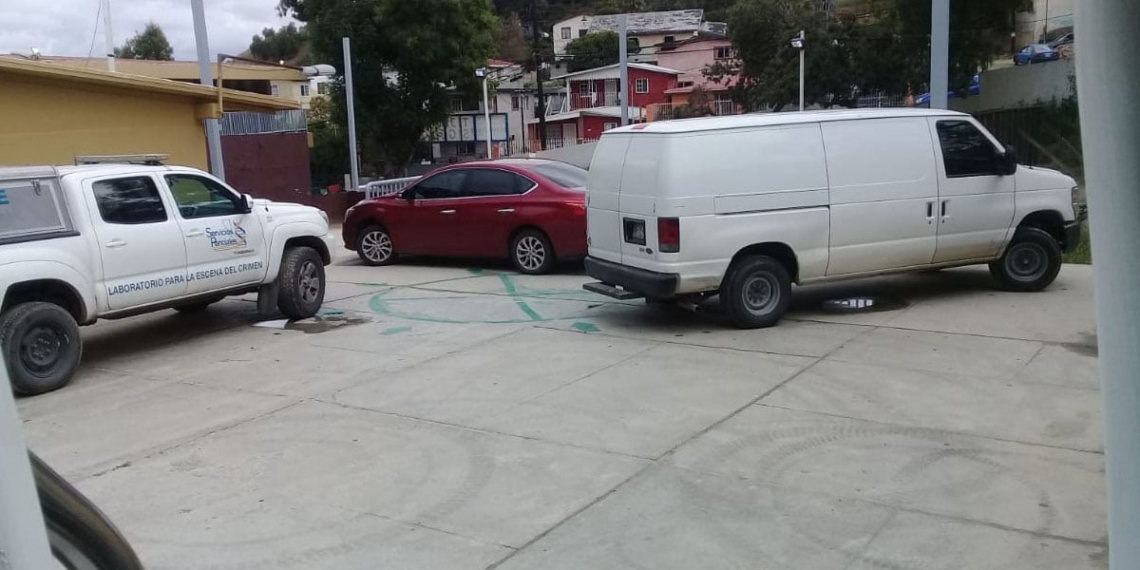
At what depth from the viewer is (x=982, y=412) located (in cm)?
705

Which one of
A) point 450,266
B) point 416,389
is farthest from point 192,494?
point 450,266

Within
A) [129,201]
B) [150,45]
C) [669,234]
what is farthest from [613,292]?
[150,45]

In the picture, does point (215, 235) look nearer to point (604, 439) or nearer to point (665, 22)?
point (604, 439)

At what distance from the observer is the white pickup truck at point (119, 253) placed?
8.43m

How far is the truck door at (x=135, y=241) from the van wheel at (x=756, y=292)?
531 cm

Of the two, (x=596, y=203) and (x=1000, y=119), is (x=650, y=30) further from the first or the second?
(x=596, y=203)

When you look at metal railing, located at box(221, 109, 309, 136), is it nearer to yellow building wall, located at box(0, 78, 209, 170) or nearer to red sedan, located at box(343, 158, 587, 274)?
yellow building wall, located at box(0, 78, 209, 170)

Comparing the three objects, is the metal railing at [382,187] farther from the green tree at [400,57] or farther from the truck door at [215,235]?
the green tree at [400,57]

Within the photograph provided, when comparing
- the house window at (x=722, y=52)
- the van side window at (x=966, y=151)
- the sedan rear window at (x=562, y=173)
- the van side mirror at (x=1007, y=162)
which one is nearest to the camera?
the van side window at (x=966, y=151)

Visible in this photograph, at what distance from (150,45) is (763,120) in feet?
285

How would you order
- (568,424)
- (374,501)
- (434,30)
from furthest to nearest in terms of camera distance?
(434,30), (568,424), (374,501)

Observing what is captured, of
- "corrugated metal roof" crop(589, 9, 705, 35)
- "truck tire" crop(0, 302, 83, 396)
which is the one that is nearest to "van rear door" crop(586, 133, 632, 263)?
"truck tire" crop(0, 302, 83, 396)

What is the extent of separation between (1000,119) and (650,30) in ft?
152

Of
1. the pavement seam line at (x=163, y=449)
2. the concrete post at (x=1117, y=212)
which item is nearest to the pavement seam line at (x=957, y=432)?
the pavement seam line at (x=163, y=449)
